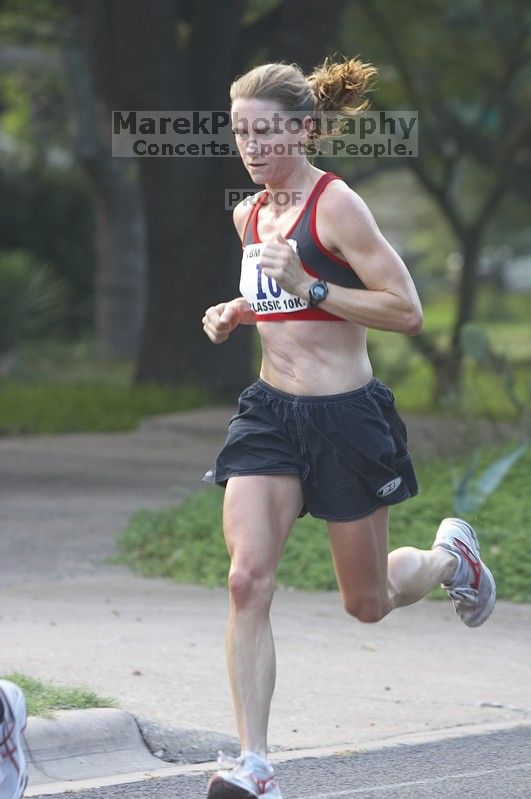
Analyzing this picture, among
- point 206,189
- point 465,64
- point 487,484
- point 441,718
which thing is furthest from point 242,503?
point 465,64

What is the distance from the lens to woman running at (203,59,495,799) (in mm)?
4523

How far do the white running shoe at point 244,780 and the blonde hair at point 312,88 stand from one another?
1934 millimetres

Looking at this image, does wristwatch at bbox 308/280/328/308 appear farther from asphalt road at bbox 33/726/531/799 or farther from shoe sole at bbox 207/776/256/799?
asphalt road at bbox 33/726/531/799

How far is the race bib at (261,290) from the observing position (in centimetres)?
469

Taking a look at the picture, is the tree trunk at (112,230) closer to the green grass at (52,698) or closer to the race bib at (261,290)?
the green grass at (52,698)

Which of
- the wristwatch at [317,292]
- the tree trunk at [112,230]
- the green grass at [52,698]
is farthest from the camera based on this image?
the tree trunk at [112,230]

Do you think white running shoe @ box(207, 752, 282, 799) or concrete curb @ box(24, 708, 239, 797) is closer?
white running shoe @ box(207, 752, 282, 799)

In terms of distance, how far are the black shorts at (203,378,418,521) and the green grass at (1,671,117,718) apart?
3.57 feet

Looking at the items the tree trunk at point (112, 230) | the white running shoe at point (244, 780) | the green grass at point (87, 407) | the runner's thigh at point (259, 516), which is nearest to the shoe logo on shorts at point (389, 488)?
the runner's thigh at point (259, 516)

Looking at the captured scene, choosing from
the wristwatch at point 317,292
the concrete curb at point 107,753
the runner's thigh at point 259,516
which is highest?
the wristwatch at point 317,292

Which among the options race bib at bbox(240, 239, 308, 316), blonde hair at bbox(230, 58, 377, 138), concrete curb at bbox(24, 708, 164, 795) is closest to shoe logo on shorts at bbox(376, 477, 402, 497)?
race bib at bbox(240, 239, 308, 316)

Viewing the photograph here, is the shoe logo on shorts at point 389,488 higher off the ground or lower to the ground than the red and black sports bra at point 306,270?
lower

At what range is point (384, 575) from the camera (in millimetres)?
4891

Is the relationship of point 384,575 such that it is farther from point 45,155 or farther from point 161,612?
point 45,155
